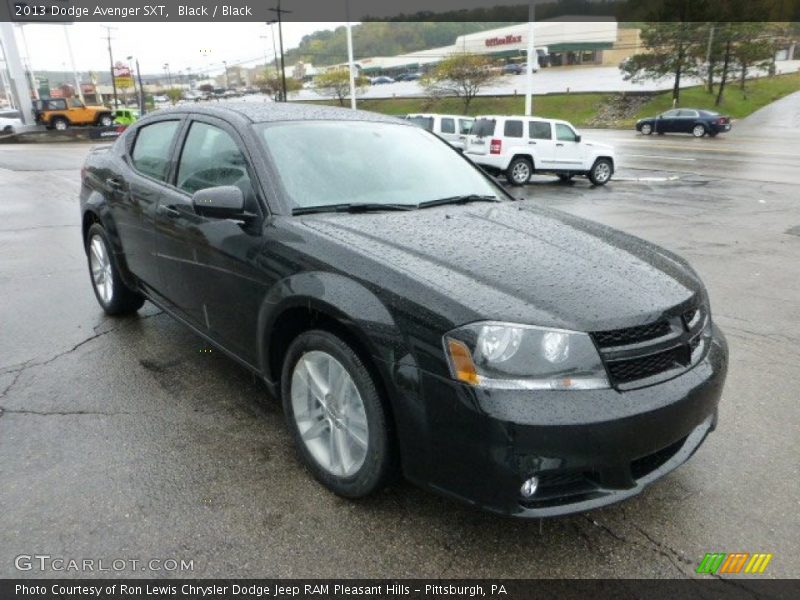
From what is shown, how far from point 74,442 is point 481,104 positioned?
6225 cm

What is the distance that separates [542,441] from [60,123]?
43.9 metres

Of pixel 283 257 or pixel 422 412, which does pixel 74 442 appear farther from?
pixel 422 412

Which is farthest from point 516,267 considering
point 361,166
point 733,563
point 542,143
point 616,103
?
point 616,103

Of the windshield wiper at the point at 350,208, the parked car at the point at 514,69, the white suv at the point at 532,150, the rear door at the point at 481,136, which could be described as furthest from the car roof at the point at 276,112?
the parked car at the point at 514,69

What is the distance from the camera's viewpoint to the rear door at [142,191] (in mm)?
3928

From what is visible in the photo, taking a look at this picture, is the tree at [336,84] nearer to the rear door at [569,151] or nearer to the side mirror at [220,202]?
the rear door at [569,151]

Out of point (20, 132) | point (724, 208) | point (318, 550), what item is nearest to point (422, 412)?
point (318, 550)

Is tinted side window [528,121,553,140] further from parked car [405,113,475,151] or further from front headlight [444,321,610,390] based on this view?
front headlight [444,321,610,390]

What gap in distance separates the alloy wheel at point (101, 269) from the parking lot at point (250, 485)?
23 centimetres

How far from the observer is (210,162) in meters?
3.52

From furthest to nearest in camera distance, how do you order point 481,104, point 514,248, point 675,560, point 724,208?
point 481,104 → point 724,208 → point 514,248 → point 675,560

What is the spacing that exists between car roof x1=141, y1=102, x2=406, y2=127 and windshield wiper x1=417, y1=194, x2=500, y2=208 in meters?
0.87

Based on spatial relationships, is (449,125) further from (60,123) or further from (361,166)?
(60,123)

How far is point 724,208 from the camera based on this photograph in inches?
444
